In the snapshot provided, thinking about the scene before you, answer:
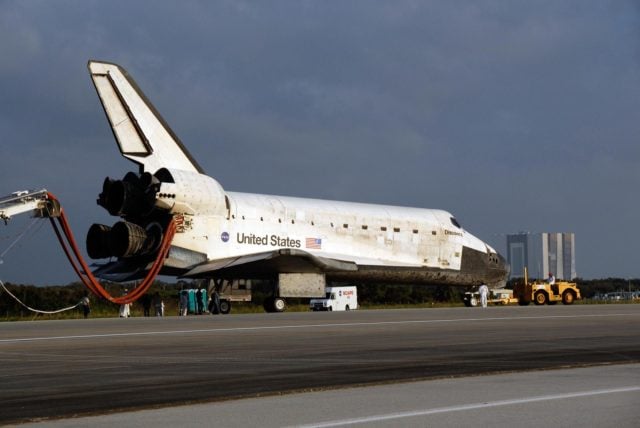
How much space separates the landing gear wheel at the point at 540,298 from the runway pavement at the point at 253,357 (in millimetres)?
23569

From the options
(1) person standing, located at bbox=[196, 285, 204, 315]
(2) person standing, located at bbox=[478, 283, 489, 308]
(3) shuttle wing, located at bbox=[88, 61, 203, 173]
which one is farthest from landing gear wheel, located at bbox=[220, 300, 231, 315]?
(2) person standing, located at bbox=[478, 283, 489, 308]

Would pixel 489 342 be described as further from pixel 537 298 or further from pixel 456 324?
pixel 537 298

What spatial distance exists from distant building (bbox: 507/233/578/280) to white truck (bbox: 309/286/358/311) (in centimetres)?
1871

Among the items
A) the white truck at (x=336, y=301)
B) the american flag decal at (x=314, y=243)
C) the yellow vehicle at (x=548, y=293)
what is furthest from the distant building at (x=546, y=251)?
the american flag decal at (x=314, y=243)

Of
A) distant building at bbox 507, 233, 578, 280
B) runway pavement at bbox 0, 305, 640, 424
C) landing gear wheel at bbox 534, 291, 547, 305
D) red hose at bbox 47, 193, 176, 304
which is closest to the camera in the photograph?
runway pavement at bbox 0, 305, 640, 424

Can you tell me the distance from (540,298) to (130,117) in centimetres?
2272

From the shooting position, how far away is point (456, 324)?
2338 cm

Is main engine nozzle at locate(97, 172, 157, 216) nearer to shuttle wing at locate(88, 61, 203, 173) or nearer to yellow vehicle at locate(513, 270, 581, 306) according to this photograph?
shuttle wing at locate(88, 61, 203, 173)

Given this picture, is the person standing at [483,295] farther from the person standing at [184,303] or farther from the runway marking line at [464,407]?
the runway marking line at [464,407]

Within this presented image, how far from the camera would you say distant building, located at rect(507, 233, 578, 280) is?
6284 centimetres

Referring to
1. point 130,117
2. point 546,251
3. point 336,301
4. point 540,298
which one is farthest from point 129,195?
point 546,251

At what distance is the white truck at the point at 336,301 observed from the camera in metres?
44.0

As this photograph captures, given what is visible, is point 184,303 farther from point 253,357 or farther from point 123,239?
point 253,357

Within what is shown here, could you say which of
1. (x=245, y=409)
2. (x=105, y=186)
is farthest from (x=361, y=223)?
(x=245, y=409)
